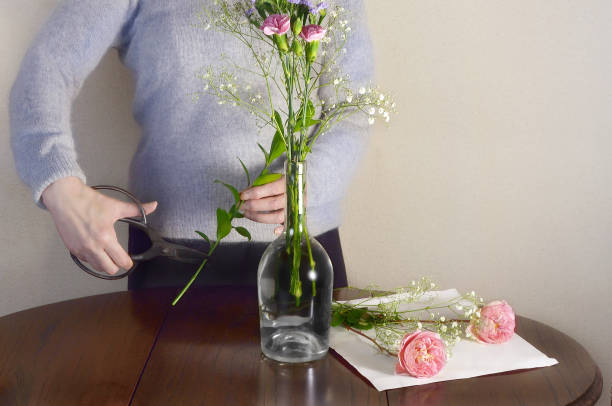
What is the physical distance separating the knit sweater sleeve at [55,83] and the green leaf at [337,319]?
0.51m

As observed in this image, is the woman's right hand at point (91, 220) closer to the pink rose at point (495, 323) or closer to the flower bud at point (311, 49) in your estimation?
the flower bud at point (311, 49)

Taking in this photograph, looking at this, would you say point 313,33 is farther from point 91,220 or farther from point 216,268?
point 216,268

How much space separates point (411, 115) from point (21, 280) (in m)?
1.12

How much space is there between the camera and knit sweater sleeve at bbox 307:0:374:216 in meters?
1.16

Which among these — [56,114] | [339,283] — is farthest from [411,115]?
[56,114]

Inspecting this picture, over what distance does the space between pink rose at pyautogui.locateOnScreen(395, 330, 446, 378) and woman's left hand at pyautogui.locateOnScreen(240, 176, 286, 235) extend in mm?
329

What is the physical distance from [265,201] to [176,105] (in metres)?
0.32

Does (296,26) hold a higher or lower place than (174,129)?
higher

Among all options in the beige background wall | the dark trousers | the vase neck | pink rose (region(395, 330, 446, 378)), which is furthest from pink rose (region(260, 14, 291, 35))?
the beige background wall

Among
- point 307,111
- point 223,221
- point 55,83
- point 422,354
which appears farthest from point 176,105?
point 422,354

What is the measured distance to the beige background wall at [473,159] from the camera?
1445mm

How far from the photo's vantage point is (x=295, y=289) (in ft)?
2.70

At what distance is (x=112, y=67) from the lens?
5.00ft

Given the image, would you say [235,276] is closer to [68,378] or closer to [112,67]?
[68,378]
